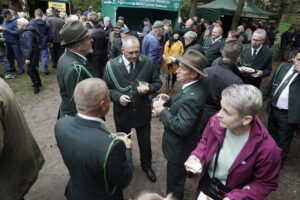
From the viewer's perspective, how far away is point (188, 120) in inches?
97.0

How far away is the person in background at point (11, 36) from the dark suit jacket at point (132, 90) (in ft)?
22.0

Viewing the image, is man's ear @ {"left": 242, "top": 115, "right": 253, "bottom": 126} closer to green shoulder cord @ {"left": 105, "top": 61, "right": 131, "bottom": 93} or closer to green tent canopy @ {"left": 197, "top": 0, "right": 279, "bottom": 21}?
green shoulder cord @ {"left": 105, "top": 61, "right": 131, "bottom": 93}

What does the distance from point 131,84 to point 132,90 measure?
0.09 m

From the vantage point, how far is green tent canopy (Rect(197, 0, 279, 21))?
14906 mm

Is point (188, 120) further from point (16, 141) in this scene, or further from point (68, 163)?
point (16, 141)

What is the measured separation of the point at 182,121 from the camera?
2482mm

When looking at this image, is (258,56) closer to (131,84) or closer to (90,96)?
(131,84)

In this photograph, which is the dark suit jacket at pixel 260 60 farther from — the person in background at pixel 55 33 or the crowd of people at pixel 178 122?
the person in background at pixel 55 33

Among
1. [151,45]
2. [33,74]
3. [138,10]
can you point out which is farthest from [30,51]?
[138,10]

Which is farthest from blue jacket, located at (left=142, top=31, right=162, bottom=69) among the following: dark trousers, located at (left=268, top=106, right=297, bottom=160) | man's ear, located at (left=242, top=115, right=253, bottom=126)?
man's ear, located at (left=242, top=115, right=253, bottom=126)

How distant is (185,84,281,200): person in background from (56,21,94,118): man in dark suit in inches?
68.8

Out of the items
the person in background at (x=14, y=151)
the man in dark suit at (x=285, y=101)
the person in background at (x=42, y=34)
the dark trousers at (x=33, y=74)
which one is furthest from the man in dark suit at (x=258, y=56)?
the person in background at (x=42, y=34)

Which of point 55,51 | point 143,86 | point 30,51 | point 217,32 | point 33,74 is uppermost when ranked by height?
point 217,32

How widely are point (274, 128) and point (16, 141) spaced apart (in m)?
4.04
